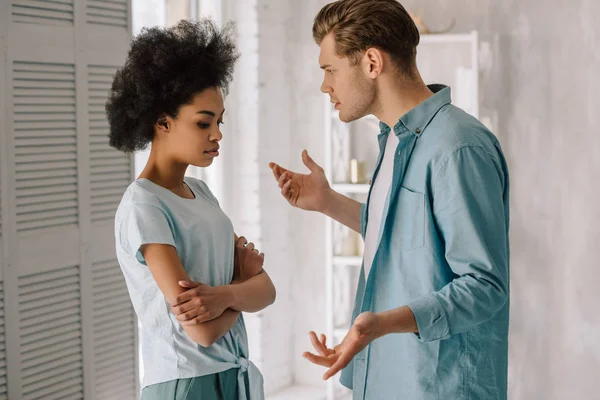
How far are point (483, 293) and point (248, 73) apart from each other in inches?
111

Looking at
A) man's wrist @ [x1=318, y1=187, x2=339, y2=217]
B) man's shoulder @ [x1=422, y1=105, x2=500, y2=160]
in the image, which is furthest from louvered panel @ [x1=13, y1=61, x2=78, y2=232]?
man's shoulder @ [x1=422, y1=105, x2=500, y2=160]

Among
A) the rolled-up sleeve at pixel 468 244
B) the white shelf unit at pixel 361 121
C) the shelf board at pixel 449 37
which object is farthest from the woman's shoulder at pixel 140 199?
the shelf board at pixel 449 37

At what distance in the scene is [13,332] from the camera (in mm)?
2430

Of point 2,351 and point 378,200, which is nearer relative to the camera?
point 378,200

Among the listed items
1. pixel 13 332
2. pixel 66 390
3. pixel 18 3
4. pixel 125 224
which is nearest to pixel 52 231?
pixel 13 332

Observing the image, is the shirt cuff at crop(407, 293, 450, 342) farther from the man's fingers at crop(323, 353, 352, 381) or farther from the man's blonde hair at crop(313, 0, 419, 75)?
the man's blonde hair at crop(313, 0, 419, 75)

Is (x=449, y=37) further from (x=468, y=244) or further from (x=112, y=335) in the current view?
(x=468, y=244)

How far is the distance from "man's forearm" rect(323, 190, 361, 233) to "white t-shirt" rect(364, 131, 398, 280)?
0.74 feet

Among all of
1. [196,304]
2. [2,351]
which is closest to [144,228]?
[196,304]

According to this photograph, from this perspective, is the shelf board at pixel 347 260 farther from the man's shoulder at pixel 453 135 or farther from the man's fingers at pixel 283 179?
the man's shoulder at pixel 453 135

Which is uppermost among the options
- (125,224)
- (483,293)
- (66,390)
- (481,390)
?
(125,224)

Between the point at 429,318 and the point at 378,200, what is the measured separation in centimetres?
44

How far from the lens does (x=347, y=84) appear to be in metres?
1.84

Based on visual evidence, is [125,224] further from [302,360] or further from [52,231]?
[302,360]
